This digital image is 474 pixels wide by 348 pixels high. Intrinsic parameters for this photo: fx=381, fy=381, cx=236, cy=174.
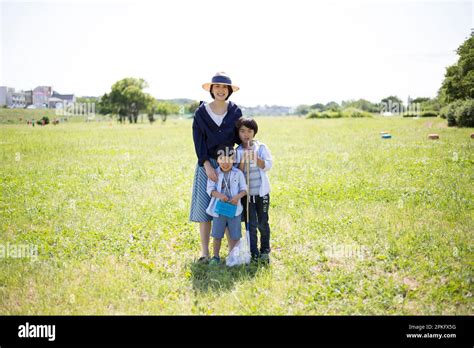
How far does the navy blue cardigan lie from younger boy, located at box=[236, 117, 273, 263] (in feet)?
0.53

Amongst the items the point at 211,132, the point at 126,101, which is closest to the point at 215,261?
the point at 211,132

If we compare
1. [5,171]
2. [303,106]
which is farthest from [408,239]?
[303,106]

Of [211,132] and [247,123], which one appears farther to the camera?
[211,132]

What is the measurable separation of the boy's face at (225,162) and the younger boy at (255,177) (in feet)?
0.54

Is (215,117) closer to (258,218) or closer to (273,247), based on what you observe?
(258,218)

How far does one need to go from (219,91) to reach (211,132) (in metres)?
0.62

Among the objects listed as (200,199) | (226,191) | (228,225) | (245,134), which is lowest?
(228,225)

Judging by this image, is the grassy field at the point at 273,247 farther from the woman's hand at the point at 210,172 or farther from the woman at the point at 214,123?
the woman at the point at 214,123

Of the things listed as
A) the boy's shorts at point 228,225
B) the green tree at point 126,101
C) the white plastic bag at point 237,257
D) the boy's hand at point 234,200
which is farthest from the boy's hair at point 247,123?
the green tree at point 126,101

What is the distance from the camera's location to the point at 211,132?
5797 mm

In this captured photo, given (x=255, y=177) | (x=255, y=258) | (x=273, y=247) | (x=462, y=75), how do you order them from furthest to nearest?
(x=462, y=75), (x=273, y=247), (x=255, y=258), (x=255, y=177)

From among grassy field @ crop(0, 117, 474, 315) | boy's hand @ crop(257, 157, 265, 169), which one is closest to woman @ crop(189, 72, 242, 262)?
boy's hand @ crop(257, 157, 265, 169)

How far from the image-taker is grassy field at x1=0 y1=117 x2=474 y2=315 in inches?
193

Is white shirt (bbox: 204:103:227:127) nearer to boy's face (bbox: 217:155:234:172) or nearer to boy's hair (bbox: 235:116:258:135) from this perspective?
boy's hair (bbox: 235:116:258:135)
